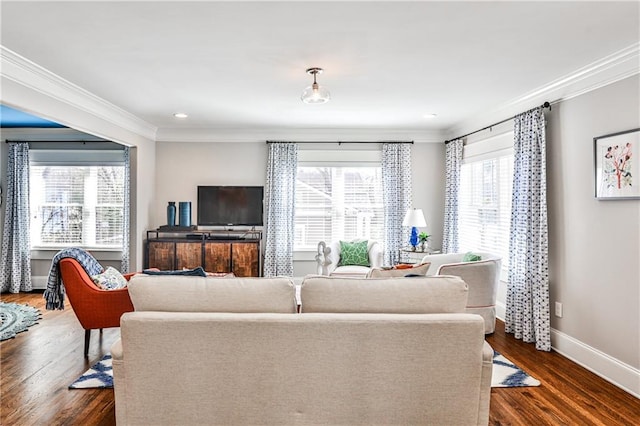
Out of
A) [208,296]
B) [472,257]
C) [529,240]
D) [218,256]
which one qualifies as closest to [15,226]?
[218,256]

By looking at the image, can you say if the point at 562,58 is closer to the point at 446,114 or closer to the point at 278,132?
the point at 446,114

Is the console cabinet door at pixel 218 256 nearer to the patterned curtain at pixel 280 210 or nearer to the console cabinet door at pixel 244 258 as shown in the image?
the console cabinet door at pixel 244 258

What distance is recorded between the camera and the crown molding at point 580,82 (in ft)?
10.3

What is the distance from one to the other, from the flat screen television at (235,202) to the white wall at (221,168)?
0.40 feet

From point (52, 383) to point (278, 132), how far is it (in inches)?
176

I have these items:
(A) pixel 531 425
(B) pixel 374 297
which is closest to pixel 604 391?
(A) pixel 531 425

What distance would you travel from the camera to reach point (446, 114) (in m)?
5.46

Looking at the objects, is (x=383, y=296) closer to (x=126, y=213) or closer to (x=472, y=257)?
(x=472, y=257)

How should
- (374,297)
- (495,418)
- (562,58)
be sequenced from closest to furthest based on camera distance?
(374,297), (495,418), (562,58)

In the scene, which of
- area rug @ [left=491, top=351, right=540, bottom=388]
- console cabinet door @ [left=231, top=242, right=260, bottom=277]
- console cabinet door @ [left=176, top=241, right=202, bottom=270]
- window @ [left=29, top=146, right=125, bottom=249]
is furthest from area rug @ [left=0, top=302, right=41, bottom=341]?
area rug @ [left=491, top=351, right=540, bottom=388]

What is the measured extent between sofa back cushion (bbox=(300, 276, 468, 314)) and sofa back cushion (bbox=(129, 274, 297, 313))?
0.14 m

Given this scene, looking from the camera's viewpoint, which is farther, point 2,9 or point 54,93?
point 54,93

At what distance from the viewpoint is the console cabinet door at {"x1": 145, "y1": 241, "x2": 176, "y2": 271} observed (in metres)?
6.16

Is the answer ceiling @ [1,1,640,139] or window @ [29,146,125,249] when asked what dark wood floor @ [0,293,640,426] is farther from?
window @ [29,146,125,249]
